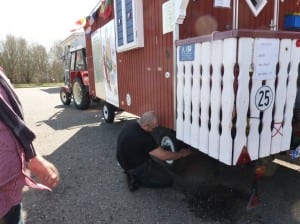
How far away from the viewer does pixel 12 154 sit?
133cm

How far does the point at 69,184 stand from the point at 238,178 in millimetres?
2450

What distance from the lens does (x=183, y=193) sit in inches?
137

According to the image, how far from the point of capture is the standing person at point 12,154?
1297 mm

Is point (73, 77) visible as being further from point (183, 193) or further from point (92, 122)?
point (183, 193)

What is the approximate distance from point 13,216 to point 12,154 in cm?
37

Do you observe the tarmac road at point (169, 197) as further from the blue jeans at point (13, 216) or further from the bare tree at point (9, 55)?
the bare tree at point (9, 55)

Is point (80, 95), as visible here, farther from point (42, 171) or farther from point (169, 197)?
point (42, 171)

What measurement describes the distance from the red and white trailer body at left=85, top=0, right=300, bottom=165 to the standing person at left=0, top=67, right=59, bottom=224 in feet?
5.53

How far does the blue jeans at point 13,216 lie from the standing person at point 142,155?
7.01ft

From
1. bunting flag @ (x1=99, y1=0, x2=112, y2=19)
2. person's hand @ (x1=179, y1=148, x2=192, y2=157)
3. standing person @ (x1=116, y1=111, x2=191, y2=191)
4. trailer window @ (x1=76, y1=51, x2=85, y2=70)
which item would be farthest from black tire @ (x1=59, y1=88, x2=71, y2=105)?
person's hand @ (x1=179, y1=148, x2=192, y2=157)

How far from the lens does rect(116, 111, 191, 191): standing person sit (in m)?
3.57

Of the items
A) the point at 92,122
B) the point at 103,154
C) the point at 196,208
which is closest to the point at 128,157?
the point at 196,208

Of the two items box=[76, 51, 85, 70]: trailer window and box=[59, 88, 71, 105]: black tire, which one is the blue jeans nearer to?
box=[76, 51, 85, 70]: trailer window

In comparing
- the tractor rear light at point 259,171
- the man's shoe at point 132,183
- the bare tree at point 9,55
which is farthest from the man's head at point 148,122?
the bare tree at point 9,55
